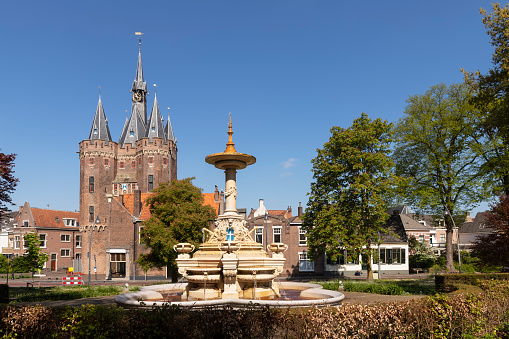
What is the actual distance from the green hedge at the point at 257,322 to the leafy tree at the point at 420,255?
167ft

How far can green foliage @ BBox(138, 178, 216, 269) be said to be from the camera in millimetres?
34438

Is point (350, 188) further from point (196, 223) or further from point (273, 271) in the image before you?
point (273, 271)

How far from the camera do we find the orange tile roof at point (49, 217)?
7373cm

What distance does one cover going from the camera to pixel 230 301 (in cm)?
1252

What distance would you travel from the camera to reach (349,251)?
32.1 meters

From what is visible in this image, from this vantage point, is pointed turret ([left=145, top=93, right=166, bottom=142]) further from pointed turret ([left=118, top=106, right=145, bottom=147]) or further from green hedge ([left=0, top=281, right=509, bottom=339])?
green hedge ([left=0, top=281, right=509, bottom=339])

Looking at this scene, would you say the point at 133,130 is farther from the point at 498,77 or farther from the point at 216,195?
the point at 498,77

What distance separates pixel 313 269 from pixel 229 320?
44533 mm

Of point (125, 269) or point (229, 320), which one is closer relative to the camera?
point (229, 320)

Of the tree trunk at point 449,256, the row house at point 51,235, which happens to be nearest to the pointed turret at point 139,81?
the row house at point 51,235

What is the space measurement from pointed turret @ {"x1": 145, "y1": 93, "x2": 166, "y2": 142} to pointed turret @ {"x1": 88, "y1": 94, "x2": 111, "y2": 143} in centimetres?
720

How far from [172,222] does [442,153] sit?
25.7m

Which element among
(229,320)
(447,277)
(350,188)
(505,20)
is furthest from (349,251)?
(229,320)

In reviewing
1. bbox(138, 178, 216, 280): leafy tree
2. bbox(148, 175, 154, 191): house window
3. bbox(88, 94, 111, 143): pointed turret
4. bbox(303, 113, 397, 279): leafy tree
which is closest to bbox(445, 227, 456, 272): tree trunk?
bbox(303, 113, 397, 279): leafy tree
